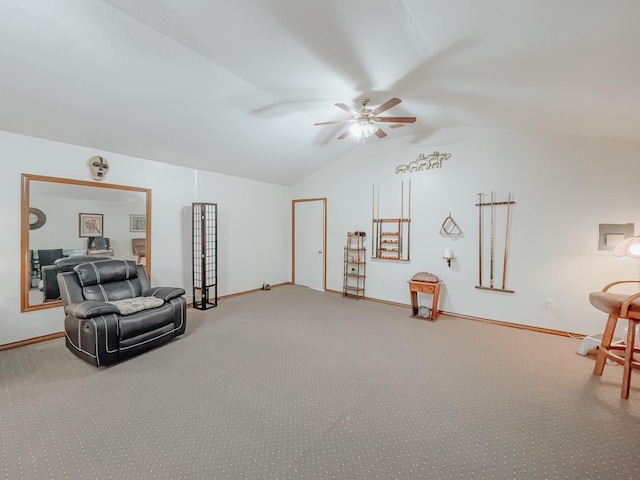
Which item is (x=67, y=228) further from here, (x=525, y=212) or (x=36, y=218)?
(x=525, y=212)

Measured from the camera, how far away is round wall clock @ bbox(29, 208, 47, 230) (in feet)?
10.7

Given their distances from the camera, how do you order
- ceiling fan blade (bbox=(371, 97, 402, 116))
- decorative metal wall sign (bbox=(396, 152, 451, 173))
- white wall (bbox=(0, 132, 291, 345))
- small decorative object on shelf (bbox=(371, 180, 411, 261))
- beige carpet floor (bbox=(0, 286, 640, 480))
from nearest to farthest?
beige carpet floor (bbox=(0, 286, 640, 480)) → ceiling fan blade (bbox=(371, 97, 402, 116)) → white wall (bbox=(0, 132, 291, 345)) → decorative metal wall sign (bbox=(396, 152, 451, 173)) → small decorative object on shelf (bbox=(371, 180, 411, 261))

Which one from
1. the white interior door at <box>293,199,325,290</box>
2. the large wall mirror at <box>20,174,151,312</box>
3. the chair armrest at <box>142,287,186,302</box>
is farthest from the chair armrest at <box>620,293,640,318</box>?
the large wall mirror at <box>20,174,151,312</box>

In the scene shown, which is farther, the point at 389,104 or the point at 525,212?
the point at 525,212

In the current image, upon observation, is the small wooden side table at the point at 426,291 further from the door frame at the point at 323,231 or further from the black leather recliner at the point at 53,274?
the black leather recliner at the point at 53,274

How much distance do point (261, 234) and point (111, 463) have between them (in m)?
4.78

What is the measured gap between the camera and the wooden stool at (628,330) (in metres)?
2.32

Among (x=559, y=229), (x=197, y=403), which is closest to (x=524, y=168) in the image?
(x=559, y=229)

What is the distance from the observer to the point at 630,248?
2912 mm

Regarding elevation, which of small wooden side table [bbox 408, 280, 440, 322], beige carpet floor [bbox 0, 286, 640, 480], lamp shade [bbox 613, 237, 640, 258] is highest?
lamp shade [bbox 613, 237, 640, 258]

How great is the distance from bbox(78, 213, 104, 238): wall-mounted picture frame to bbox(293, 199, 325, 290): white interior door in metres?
3.75

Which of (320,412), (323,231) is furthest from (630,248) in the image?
(323,231)

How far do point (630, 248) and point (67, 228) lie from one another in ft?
21.1

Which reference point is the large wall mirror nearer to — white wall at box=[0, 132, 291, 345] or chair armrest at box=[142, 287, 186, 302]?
white wall at box=[0, 132, 291, 345]
